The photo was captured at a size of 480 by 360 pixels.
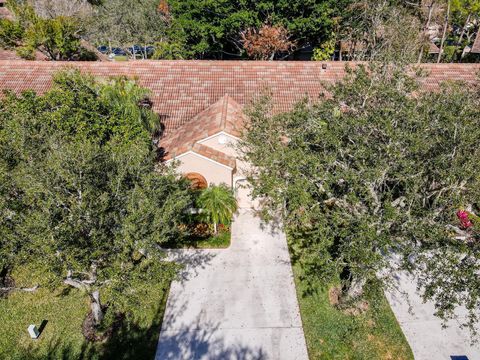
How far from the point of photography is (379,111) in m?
13.8

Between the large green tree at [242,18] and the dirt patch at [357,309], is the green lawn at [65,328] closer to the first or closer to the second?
the dirt patch at [357,309]

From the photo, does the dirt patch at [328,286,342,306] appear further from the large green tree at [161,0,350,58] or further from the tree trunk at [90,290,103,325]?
the large green tree at [161,0,350,58]

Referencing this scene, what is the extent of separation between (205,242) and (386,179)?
1032 cm

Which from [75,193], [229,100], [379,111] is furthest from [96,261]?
[229,100]

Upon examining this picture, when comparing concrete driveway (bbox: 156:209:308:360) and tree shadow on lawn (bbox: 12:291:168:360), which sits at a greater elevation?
concrete driveway (bbox: 156:209:308:360)

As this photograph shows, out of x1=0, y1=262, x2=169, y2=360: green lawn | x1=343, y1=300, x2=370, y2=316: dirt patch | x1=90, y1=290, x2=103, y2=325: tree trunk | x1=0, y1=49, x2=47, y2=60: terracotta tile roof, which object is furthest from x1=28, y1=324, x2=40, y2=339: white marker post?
x1=0, y1=49, x2=47, y2=60: terracotta tile roof

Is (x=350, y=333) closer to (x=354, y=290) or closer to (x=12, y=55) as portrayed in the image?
(x=354, y=290)

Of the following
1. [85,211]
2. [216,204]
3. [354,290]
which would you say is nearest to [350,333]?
[354,290]

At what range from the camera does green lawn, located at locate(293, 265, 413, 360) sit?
1393 centimetres

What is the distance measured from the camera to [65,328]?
15.0 m

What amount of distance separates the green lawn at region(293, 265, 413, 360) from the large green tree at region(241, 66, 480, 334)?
4.34 feet

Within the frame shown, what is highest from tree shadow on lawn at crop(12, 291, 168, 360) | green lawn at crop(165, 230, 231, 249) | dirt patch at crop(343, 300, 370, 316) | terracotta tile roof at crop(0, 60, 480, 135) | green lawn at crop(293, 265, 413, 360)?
terracotta tile roof at crop(0, 60, 480, 135)

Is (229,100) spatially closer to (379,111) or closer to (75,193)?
(379,111)

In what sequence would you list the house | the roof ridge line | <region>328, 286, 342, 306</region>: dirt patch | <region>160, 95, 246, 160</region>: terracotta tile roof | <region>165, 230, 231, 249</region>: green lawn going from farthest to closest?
1. the house
2. the roof ridge line
3. <region>160, 95, 246, 160</region>: terracotta tile roof
4. <region>165, 230, 231, 249</region>: green lawn
5. <region>328, 286, 342, 306</region>: dirt patch
